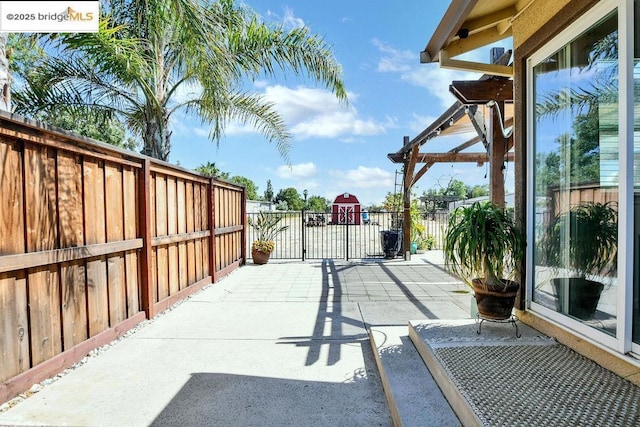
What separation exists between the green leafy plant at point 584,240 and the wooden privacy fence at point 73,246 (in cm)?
365

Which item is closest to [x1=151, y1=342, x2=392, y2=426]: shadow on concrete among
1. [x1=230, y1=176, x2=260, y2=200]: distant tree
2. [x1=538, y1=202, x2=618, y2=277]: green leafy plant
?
[x1=538, y1=202, x2=618, y2=277]: green leafy plant

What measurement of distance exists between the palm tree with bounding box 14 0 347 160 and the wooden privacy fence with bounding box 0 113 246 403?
1415 millimetres

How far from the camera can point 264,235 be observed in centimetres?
853

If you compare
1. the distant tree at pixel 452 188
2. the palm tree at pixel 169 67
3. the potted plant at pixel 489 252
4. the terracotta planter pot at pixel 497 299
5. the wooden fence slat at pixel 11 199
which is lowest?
the terracotta planter pot at pixel 497 299

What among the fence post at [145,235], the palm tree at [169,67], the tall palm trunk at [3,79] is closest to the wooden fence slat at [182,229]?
the fence post at [145,235]

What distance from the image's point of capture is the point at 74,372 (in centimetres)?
268

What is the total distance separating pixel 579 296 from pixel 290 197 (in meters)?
49.4

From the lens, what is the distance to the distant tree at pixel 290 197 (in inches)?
1890

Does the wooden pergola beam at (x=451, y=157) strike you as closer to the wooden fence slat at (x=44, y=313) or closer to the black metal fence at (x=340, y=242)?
the black metal fence at (x=340, y=242)

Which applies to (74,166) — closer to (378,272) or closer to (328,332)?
(328,332)

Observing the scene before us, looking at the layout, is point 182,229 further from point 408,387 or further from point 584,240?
point 584,240

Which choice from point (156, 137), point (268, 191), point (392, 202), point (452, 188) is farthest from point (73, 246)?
point (268, 191)

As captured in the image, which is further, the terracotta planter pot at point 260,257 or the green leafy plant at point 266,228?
the green leafy plant at point 266,228

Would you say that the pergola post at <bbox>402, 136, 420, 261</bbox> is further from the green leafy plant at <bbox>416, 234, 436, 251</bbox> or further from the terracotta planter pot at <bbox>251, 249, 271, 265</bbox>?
the terracotta planter pot at <bbox>251, 249, 271, 265</bbox>
